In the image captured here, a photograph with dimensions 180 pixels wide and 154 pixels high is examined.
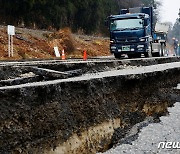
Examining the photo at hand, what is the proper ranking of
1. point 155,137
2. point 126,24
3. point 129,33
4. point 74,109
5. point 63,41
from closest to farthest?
point 155,137
point 74,109
point 129,33
point 126,24
point 63,41

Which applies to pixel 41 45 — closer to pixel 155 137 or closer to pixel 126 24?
pixel 126 24

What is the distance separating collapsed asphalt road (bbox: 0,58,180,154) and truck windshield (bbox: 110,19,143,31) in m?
10.6

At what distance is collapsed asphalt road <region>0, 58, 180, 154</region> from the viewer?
3457 mm

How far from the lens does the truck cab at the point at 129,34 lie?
1747 centimetres

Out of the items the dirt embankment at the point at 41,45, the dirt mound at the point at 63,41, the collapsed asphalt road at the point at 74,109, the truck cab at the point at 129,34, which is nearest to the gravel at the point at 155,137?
the collapsed asphalt road at the point at 74,109

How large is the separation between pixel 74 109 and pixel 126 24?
13.6 meters

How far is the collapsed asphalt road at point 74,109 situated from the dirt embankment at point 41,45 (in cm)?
1218

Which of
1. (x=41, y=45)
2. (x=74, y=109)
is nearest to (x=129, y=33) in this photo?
(x=41, y=45)

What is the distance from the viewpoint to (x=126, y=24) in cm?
1756

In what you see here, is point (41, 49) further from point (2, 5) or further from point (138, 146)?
point (138, 146)

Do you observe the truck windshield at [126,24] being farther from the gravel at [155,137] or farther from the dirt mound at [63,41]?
the gravel at [155,137]

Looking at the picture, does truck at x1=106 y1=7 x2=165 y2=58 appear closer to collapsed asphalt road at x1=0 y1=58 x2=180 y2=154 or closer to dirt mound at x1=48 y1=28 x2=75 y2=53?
dirt mound at x1=48 y1=28 x2=75 y2=53

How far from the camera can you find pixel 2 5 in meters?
28.4

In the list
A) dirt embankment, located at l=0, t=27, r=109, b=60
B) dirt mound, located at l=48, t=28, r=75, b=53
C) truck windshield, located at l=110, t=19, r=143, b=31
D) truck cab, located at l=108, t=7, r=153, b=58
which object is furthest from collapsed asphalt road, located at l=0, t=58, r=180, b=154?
dirt mound, located at l=48, t=28, r=75, b=53
